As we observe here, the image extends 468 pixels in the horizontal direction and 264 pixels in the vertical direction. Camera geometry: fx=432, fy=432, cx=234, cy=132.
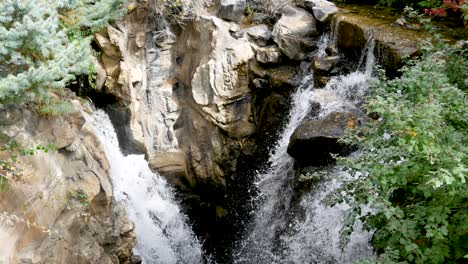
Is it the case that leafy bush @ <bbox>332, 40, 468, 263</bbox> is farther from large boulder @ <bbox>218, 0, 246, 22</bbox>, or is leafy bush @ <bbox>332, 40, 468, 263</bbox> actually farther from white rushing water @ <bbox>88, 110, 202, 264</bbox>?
large boulder @ <bbox>218, 0, 246, 22</bbox>

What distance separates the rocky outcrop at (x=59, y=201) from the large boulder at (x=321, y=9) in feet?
17.8

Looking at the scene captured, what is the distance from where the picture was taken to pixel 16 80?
14.2 ft

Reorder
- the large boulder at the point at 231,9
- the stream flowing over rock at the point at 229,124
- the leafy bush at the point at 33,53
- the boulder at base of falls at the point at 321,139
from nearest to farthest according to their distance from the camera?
the leafy bush at the point at 33,53 → the boulder at base of falls at the point at 321,139 → the stream flowing over rock at the point at 229,124 → the large boulder at the point at 231,9

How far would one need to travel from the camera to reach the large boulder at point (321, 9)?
918 cm

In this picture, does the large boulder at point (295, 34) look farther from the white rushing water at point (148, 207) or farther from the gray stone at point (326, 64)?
the white rushing water at point (148, 207)

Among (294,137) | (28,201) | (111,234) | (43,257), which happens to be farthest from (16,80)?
(294,137)

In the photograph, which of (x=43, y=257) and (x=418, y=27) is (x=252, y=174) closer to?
(x=418, y=27)

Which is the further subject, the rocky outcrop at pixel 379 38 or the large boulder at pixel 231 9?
the large boulder at pixel 231 9

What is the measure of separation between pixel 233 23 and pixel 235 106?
74.2 inches

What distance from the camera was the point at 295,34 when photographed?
9.16 m

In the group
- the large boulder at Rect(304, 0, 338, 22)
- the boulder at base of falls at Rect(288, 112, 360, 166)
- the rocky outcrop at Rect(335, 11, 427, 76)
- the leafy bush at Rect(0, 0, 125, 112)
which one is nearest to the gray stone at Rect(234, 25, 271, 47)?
the large boulder at Rect(304, 0, 338, 22)

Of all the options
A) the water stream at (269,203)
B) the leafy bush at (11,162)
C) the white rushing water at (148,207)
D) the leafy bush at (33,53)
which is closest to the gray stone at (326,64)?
the water stream at (269,203)

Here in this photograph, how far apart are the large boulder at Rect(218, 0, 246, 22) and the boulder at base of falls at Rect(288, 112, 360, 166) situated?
335cm

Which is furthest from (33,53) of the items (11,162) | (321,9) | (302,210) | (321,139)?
(321,9)
